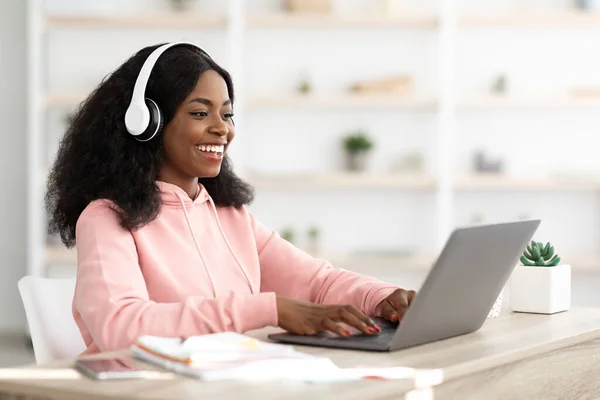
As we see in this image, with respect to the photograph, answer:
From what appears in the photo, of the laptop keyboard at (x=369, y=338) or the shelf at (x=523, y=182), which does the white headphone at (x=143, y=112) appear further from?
the shelf at (x=523, y=182)

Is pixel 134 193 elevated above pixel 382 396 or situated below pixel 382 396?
above

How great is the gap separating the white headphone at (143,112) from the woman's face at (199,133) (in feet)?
0.15

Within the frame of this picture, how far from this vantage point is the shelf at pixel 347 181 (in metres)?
5.46

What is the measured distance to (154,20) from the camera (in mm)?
5539

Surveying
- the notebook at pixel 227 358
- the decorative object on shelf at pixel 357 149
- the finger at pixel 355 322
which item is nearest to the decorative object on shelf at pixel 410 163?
the decorative object on shelf at pixel 357 149

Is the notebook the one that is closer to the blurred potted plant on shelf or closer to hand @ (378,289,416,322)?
hand @ (378,289,416,322)

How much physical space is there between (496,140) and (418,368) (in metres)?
4.29

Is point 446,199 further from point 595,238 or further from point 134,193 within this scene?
point 134,193

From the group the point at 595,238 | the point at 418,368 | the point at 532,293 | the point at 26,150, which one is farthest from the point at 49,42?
the point at 418,368

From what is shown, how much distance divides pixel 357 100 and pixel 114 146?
11.2 feet

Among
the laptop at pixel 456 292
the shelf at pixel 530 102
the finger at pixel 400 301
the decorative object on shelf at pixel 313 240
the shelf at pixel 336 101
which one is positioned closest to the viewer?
the laptop at pixel 456 292

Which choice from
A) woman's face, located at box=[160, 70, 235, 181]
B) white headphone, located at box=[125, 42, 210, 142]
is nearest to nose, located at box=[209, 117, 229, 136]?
woman's face, located at box=[160, 70, 235, 181]

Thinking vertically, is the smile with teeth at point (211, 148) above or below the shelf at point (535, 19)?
below

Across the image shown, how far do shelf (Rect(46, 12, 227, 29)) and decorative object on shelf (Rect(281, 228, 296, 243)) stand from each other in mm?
1175
